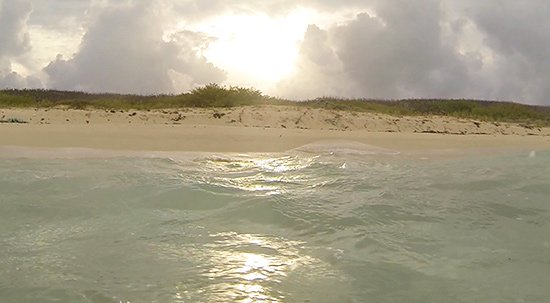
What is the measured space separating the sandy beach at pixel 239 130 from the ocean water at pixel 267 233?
2.90 meters

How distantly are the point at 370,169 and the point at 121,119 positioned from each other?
29.8ft

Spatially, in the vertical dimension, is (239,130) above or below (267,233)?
above

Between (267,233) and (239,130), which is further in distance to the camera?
(239,130)

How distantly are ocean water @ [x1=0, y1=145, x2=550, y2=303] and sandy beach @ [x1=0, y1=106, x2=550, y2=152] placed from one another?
114 inches

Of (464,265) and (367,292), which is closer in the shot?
(367,292)

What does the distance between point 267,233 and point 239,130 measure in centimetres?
840

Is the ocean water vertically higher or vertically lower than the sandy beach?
lower

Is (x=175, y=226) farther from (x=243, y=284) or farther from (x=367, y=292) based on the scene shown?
(x=367, y=292)

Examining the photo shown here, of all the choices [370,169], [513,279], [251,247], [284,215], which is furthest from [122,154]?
[513,279]

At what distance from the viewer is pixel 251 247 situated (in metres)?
3.98

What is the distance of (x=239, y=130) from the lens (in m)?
12.7

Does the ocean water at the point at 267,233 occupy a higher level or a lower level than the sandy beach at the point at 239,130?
lower

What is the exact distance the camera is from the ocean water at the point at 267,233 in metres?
3.16

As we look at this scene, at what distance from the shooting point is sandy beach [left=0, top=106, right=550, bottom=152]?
417 inches
